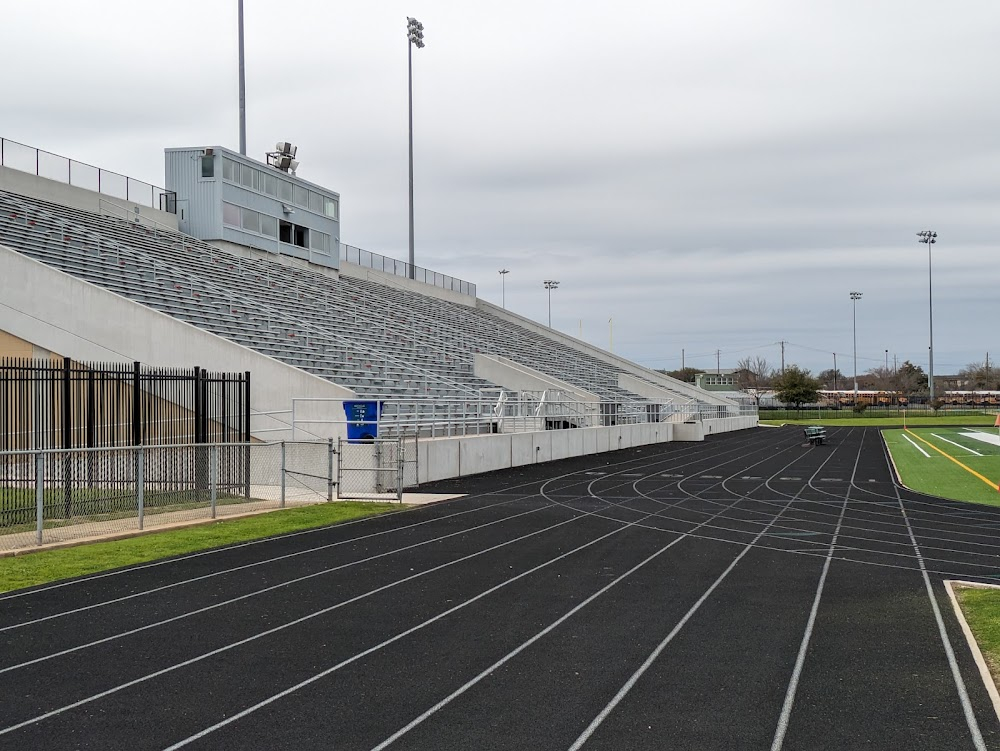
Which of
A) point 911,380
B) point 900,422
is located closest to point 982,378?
point 911,380

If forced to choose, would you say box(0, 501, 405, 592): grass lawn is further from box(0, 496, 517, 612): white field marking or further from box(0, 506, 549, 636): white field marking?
box(0, 506, 549, 636): white field marking

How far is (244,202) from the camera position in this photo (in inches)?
1634

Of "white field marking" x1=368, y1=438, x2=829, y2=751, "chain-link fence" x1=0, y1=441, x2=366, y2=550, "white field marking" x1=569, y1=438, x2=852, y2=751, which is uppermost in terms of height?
"chain-link fence" x1=0, y1=441, x2=366, y2=550

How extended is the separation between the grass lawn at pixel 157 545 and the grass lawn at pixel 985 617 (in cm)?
991

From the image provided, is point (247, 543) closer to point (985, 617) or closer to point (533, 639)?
point (533, 639)

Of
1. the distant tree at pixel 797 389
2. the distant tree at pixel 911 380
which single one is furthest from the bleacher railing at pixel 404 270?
the distant tree at pixel 911 380

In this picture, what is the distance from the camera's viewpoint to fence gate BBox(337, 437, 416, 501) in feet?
71.3

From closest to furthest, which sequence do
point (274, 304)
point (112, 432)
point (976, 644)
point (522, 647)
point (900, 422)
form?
point (976, 644) → point (522, 647) → point (112, 432) → point (274, 304) → point (900, 422)

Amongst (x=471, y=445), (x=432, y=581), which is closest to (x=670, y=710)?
(x=432, y=581)

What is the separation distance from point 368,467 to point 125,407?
5.49 metres

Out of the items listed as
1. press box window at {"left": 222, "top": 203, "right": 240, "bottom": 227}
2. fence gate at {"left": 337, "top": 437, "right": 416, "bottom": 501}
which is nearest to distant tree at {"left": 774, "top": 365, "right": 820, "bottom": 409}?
press box window at {"left": 222, "top": 203, "right": 240, "bottom": 227}

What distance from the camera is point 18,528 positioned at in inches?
606

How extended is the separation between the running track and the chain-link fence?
9.00 ft

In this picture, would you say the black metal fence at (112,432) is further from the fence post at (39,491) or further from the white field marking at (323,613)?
the white field marking at (323,613)
